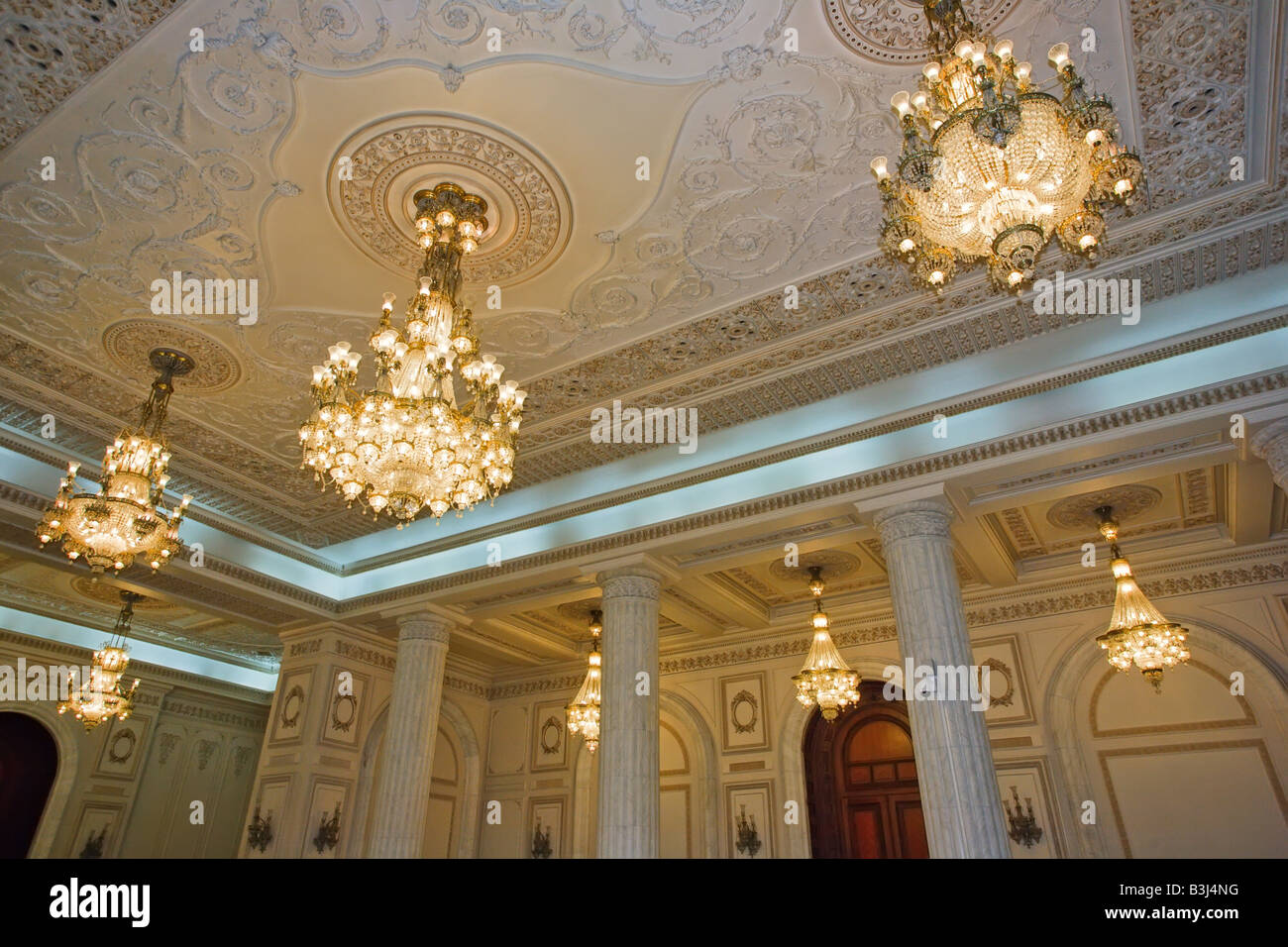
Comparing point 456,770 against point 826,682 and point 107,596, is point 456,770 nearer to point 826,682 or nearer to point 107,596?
point 107,596

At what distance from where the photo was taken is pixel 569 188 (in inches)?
204

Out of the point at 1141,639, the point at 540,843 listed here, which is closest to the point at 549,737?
the point at 540,843

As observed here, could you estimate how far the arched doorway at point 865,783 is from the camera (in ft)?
30.3

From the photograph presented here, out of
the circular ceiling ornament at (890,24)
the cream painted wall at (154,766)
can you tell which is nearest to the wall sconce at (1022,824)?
the circular ceiling ornament at (890,24)

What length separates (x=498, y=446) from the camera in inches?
182

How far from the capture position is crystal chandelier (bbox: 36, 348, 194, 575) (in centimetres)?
529

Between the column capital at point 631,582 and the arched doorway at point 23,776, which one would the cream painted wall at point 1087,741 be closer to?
the column capital at point 631,582

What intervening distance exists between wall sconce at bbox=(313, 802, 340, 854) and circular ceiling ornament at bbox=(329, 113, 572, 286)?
7.18 m

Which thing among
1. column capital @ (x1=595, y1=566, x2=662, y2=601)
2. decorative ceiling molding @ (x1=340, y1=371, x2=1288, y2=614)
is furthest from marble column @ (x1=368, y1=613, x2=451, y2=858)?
column capital @ (x1=595, y1=566, x2=662, y2=601)

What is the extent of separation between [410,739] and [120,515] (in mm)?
4399
